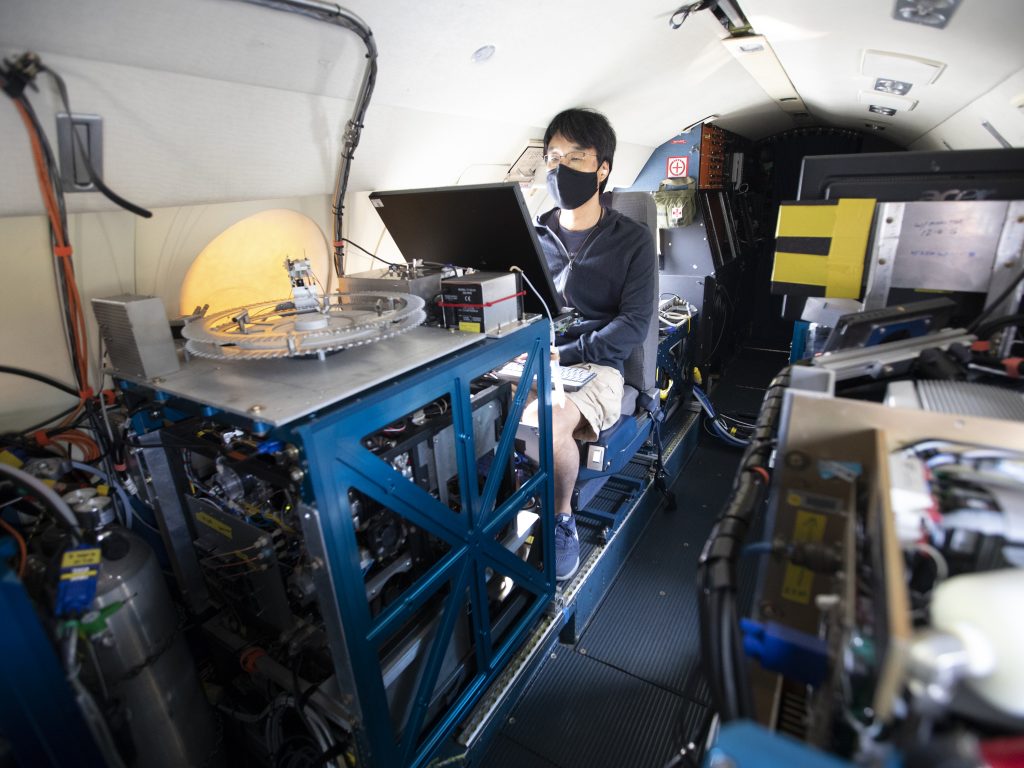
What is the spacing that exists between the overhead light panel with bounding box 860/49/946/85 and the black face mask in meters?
1.57

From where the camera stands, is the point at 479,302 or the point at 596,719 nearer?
the point at 479,302

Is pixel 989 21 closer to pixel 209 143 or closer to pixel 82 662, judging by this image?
pixel 209 143

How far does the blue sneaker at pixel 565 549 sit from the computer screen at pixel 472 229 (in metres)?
1.01

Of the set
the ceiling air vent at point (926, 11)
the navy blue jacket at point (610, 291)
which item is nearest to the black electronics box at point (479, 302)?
the navy blue jacket at point (610, 291)

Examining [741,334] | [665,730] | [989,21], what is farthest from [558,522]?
[741,334]

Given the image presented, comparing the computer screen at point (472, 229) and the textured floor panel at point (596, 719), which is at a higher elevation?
the computer screen at point (472, 229)

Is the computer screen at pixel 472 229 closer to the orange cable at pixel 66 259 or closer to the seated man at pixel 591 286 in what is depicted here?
the seated man at pixel 591 286

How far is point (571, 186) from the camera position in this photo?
8.41ft

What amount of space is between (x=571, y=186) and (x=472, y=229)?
79 cm

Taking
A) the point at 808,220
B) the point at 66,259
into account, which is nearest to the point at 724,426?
the point at 808,220

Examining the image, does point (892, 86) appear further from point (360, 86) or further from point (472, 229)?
point (360, 86)

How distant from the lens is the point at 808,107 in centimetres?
471

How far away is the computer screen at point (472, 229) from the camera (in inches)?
72.7

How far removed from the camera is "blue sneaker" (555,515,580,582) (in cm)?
241
